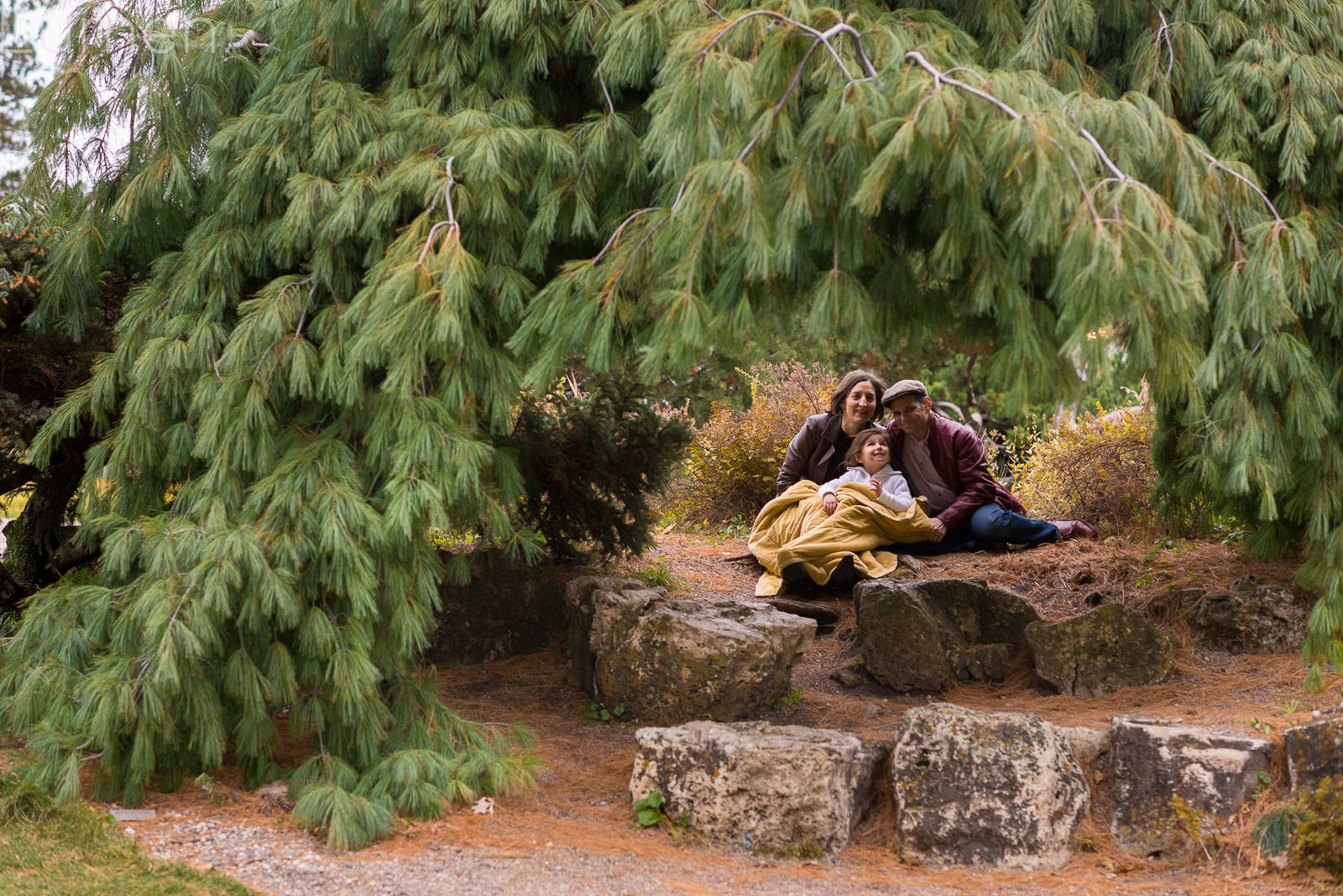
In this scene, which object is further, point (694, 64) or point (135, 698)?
point (135, 698)

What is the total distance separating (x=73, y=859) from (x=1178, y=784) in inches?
151

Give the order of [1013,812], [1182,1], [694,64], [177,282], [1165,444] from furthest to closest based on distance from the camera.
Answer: [1165,444]
[177,282]
[1182,1]
[1013,812]
[694,64]

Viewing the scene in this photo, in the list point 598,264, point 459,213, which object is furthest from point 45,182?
point 598,264

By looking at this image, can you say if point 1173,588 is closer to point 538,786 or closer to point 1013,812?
point 1013,812

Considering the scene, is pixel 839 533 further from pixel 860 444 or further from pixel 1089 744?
pixel 1089 744

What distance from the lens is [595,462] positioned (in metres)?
6.54

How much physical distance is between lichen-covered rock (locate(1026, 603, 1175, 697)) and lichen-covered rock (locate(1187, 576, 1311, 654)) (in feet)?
1.50

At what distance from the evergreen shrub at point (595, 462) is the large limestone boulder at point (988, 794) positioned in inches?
113

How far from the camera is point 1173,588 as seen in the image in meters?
6.16

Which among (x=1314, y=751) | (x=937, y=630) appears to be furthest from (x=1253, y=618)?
(x=1314, y=751)

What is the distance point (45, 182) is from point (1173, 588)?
20.0 feet

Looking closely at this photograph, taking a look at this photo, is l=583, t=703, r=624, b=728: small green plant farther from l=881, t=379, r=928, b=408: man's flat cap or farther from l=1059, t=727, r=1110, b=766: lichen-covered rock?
l=881, t=379, r=928, b=408: man's flat cap

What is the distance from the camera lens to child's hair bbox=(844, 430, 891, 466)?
276 inches

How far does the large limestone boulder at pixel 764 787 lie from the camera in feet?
13.3
